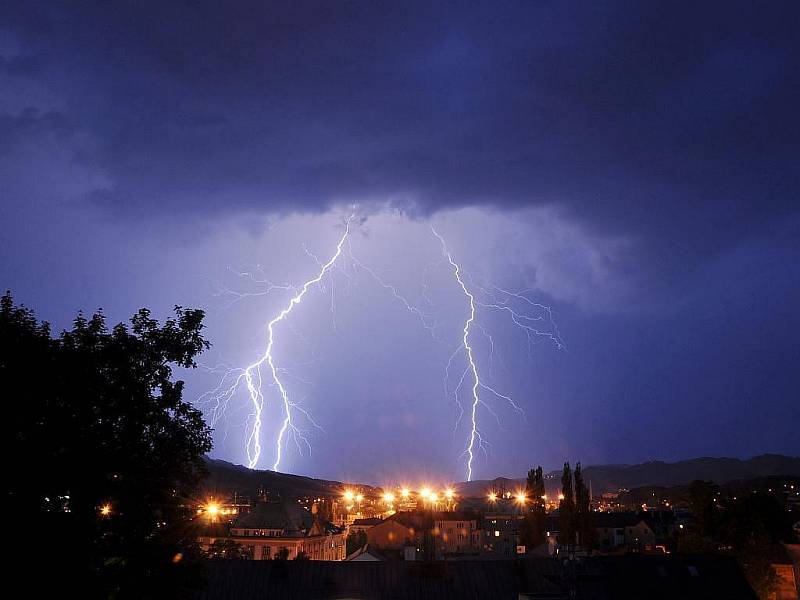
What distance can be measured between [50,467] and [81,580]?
8.14ft

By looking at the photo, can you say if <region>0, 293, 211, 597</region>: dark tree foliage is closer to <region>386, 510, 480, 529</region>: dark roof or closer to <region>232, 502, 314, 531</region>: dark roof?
<region>386, 510, 480, 529</region>: dark roof

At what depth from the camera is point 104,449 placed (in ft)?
50.9

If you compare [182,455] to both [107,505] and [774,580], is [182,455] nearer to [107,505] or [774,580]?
[107,505]

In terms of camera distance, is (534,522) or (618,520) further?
(618,520)

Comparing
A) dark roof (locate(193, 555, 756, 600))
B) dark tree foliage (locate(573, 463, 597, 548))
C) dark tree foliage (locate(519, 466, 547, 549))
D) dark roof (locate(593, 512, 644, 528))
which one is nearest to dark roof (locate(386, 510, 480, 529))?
dark tree foliage (locate(519, 466, 547, 549))

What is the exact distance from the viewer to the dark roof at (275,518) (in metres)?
80.4

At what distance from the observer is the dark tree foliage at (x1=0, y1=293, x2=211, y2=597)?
554 inches

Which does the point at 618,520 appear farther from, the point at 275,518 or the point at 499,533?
the point at 275,518

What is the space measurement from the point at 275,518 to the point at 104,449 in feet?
232

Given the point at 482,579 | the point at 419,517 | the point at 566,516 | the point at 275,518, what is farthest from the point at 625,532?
the point at 482,579

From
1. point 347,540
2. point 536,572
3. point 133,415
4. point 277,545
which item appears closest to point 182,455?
point 133,415

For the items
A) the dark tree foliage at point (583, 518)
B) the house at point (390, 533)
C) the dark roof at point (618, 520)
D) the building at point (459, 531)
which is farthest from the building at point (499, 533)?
the dark tree foliage at point (583, 518)

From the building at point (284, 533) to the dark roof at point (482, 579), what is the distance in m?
43.9

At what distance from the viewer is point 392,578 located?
106ft
